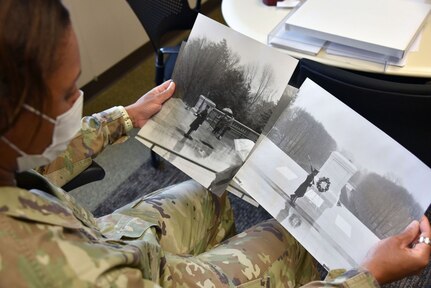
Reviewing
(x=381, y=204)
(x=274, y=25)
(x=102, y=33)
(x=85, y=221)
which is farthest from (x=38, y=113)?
(x=102, y=33)

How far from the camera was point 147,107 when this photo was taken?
1.02 m

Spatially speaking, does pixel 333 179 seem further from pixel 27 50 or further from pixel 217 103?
pixel 27 50

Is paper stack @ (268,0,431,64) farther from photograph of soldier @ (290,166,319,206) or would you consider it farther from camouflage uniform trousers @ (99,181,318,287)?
camouflage uniform trousers @ (99,181,318,287)

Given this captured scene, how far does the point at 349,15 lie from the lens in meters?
1.04

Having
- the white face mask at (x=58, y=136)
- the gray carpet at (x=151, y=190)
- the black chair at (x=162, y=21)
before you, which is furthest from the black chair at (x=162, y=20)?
the white face mask at (x=58, y=136)

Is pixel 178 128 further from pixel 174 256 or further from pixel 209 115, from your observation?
pixel 174 256

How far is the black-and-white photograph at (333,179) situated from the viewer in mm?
775

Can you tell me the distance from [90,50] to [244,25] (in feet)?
3.78

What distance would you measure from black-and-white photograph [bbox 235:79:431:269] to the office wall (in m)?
1.32

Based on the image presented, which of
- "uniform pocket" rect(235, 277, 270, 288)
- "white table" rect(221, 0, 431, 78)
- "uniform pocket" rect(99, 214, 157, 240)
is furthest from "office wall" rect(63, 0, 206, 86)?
"uniform pocket" rect(235, 277, 270, 288)

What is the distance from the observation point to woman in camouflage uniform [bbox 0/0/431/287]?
1.63ft

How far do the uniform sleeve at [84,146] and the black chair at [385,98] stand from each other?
1.38 ft

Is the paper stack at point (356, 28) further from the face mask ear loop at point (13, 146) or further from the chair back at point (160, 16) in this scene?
the face mask ear loop at point (13, 146)

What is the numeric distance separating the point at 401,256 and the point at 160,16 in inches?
42.4
